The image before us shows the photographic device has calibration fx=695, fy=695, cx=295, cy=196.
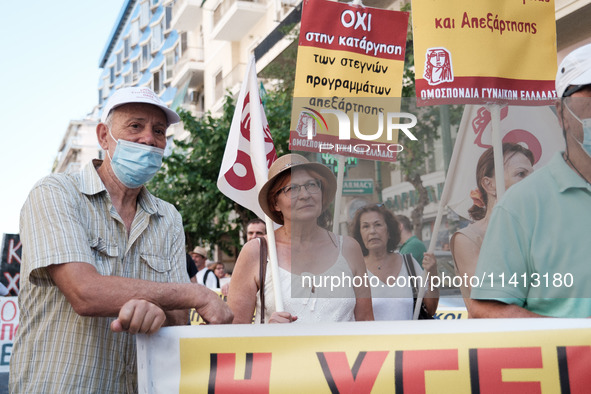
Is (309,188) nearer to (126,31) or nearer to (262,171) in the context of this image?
(262,171)

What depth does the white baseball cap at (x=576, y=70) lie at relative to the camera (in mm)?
2195

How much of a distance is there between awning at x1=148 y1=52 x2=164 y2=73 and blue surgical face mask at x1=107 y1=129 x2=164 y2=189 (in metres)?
40.7

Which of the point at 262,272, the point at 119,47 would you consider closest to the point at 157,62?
the point at 119,47

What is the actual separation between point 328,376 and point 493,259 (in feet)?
2.09

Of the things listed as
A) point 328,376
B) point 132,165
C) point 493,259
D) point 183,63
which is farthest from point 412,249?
point 183,63

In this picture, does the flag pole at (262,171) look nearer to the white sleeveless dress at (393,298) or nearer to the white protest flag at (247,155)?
the white protest flag at (247,155)

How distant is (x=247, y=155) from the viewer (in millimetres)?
4352

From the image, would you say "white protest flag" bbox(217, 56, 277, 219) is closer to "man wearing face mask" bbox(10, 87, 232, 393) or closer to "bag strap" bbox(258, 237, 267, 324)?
"bag strap" bbox(258, 237, 267, 324)

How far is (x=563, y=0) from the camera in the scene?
32.9 ft

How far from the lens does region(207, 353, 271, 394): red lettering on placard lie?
212cm

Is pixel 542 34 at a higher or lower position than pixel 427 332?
higher

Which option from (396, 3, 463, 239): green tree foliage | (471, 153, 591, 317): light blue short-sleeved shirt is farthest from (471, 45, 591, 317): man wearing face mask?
(396, 3, 463, 239): green tree foliage

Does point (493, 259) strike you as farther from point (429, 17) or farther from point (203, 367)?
point (429, 17)

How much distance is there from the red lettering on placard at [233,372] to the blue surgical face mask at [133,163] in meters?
0.85
